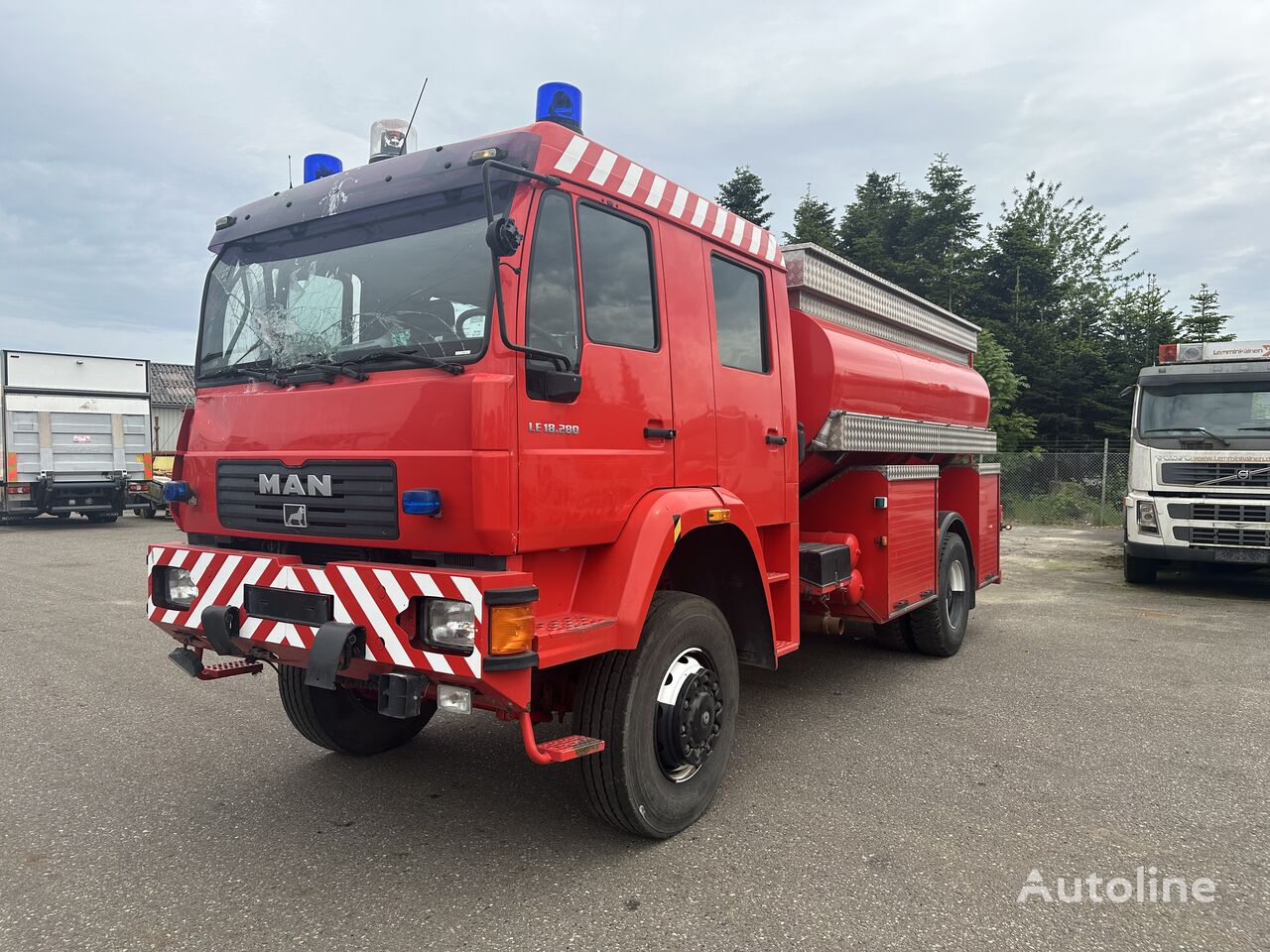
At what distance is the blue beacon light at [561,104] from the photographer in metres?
3.24

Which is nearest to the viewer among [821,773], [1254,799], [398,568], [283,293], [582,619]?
[398,568]

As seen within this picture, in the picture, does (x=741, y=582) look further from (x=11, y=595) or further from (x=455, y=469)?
(x=11, y=595)

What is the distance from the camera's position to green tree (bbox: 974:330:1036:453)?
23.8m

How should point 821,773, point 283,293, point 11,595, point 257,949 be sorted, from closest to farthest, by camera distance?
point 257,949
point 283,293
point 821,773
point 11,595

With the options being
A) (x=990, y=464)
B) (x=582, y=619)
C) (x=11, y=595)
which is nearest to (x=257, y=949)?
(x=582, y=619)

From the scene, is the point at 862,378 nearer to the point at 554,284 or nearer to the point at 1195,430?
the point at 554,284

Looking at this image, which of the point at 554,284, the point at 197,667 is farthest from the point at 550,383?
the point at 197,667

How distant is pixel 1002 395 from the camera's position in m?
24.2

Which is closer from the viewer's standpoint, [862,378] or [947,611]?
[862,378]

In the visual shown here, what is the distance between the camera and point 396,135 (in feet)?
12.6

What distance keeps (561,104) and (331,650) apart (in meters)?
2.17

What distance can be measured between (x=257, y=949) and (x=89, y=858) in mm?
1094

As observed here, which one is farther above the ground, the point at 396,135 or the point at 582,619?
the point at 396,135

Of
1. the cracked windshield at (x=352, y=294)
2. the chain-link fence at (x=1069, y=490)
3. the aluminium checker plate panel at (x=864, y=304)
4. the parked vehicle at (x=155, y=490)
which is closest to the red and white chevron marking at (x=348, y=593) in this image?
the cracked windshield at (x=352, y=294)
